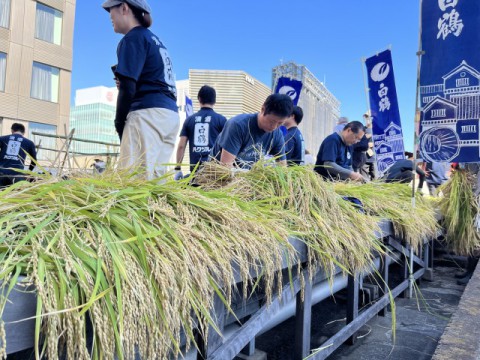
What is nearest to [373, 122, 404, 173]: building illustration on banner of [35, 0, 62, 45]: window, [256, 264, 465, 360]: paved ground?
[256, 264, 465, 360]: paved ground

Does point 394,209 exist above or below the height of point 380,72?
below

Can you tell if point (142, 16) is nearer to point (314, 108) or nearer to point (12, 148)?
point (12, 148)

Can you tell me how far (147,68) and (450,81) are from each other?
12.1ft

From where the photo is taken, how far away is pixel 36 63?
1930 cm

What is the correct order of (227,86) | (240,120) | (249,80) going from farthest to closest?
1. (249,80)
2. (227,86)
3. (240,120)

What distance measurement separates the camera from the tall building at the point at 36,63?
59.2 feet

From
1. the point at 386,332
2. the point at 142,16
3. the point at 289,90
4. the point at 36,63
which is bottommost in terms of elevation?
the point at 386,332

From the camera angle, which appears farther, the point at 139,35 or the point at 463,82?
the point at 463,82

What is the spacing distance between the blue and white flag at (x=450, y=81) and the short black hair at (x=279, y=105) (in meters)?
2.71

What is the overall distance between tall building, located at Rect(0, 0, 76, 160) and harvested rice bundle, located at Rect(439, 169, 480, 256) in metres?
18.1

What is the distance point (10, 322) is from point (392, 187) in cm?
379

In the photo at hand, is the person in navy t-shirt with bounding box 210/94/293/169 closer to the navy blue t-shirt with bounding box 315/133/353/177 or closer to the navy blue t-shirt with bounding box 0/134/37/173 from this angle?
the navy blue t-shirt with bounding box 315/133/353/177

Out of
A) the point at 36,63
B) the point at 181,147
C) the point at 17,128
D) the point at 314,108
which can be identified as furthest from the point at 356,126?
the point at 314,108

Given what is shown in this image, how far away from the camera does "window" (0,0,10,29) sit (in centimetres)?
1798
